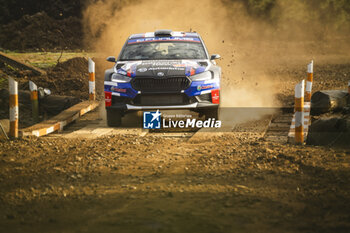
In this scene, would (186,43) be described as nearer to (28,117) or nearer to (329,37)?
(28,117)

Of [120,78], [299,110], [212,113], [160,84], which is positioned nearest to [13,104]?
[120,78]

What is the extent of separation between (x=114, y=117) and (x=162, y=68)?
1.39 m

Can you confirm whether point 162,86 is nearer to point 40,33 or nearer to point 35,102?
point 35,102

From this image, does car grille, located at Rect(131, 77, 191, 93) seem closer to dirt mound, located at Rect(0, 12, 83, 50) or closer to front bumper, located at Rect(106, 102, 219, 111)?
front bumper, located at Rect(106, 102, 219, 111)

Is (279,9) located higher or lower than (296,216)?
higher

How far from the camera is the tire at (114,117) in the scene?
1053cm

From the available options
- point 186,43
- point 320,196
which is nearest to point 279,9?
point 186,43

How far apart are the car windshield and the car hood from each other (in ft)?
1.37

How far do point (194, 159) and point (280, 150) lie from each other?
137cm

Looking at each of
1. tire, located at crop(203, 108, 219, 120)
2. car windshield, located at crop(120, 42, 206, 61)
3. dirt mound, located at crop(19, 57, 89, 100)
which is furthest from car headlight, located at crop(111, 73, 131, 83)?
dirt mound, located at crop(19, 57, 89, 100)

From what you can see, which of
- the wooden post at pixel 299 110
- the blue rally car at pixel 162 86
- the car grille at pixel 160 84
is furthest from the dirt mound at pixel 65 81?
the wooden post at pixel 299 110

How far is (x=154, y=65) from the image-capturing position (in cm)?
1031

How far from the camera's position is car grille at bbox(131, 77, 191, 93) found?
1001 centimetres

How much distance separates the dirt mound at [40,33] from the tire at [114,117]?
20.8m
